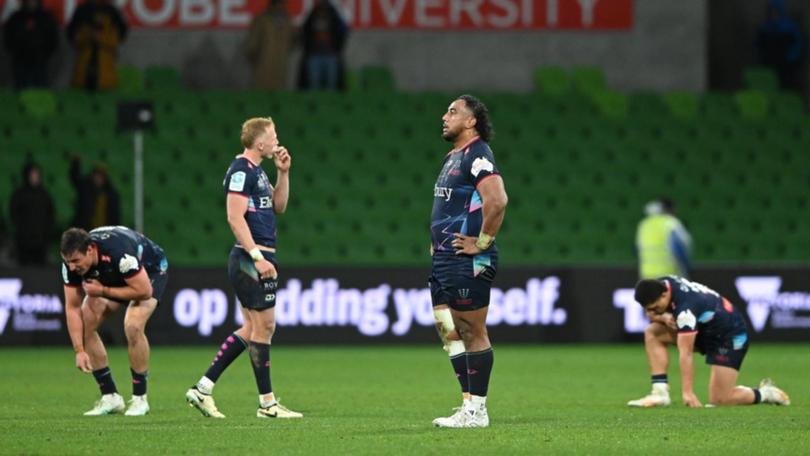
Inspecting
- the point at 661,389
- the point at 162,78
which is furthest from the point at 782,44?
the point at 661,389

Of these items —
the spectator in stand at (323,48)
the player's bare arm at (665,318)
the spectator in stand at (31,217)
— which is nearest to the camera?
the player's bare arm at (665,318)

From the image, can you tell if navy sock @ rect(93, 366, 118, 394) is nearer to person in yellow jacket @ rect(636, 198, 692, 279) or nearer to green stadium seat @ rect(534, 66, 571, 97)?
person in yellow jacket @ rect(636, 198, 692, 279)

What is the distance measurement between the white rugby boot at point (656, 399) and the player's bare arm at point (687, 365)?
165 mm

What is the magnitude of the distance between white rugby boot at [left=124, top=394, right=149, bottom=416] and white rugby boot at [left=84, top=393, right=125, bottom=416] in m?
0.11

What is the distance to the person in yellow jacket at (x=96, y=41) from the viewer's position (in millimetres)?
22828

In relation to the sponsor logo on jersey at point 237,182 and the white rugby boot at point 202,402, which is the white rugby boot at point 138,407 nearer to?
the white rugby boot at point 202,402

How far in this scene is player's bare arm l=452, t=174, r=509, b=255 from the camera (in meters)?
9.30

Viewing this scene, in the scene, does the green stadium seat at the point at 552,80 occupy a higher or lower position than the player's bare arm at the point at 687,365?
higher

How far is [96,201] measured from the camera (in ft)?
68.0

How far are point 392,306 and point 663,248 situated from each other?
153 inches

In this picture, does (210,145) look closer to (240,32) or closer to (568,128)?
(240,32)

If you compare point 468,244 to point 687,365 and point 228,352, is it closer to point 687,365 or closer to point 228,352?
point 228,352

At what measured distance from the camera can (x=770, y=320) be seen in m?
→ 20.5

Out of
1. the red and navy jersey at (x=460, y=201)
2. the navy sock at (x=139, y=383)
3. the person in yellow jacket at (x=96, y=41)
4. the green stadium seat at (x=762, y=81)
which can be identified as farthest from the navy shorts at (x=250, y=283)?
the green stadium seat at (x=762, y=81)
